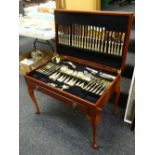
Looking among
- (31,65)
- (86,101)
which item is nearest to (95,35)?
(86,101)

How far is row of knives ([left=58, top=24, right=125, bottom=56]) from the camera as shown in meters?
1.26

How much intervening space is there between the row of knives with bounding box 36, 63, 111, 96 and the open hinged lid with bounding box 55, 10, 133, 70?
20cm

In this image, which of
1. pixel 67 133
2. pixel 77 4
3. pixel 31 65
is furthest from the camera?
pixel 77 4

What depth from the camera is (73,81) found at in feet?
4.34

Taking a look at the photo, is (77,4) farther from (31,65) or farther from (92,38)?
(92,38)

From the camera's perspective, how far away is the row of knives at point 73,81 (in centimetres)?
123

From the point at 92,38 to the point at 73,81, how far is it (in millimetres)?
398

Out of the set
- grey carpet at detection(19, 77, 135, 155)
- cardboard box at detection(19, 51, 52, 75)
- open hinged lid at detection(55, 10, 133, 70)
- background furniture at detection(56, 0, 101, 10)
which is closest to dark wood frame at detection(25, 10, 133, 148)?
open hinged lid at detection(55, 10, 133, 70)

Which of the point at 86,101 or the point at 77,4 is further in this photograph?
the point at 77,4

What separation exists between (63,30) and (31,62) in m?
0.93

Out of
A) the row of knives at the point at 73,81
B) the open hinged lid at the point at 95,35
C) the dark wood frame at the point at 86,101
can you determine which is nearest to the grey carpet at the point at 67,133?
the dark wood frame at the point at 86,101

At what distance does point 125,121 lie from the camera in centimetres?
158
